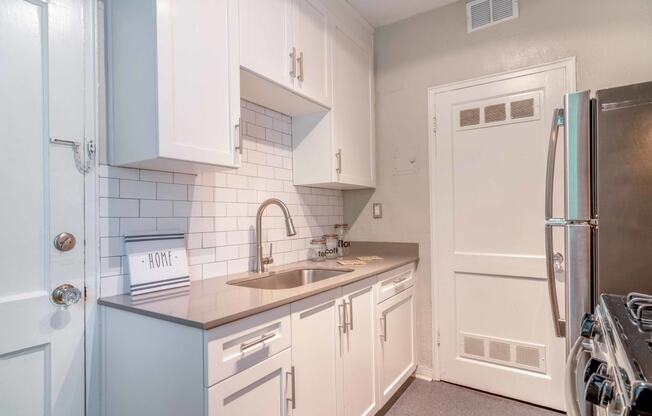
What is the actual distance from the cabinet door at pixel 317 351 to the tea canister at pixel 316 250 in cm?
80

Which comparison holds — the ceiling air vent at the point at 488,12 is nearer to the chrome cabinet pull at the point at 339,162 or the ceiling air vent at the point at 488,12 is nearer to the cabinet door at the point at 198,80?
the chrome cabinet pull at the point at 339,162

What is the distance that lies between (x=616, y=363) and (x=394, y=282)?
5.02 feet

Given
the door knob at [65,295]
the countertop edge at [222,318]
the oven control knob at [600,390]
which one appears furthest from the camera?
the door knob at [65,295]

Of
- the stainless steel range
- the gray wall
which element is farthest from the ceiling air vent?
the stainless steel range

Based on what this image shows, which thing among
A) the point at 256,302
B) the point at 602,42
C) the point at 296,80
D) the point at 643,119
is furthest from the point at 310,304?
the point at 602,42

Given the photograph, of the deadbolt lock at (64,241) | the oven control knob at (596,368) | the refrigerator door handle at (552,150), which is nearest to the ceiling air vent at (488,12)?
the refrigerator door handle at (552,150)

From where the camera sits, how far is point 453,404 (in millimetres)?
2141

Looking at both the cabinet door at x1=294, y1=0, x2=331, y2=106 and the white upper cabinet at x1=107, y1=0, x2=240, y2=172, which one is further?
the cabinet door at x1=294, y1=0, x2=331, y2=106

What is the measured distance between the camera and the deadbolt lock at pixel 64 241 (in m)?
1.26

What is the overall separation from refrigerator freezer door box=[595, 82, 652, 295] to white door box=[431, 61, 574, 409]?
856 mm

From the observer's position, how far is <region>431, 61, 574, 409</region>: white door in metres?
2.12

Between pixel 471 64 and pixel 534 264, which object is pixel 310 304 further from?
pixel 471 64

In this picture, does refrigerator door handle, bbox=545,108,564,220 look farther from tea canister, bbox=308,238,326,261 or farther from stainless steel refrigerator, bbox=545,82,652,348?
tea canister, bbox=308,238,326,261

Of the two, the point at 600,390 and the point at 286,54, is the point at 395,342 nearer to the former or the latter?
the point at 600,390
